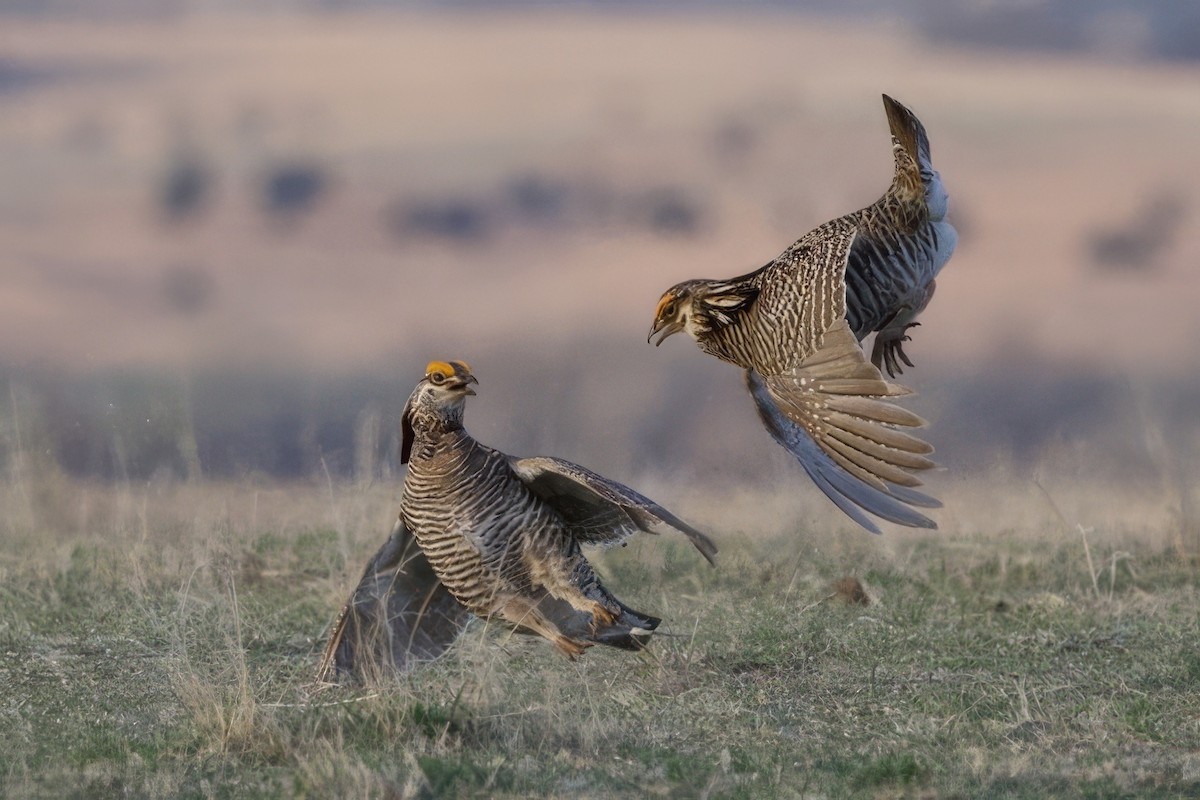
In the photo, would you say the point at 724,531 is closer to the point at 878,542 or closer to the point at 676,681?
the point at 878,542

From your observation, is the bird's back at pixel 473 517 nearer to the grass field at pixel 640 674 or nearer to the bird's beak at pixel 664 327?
the grass field at pixel 640 674

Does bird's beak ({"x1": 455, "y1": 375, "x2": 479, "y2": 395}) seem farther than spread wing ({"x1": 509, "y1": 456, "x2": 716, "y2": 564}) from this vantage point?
Yes

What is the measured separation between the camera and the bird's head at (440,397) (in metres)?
5.94

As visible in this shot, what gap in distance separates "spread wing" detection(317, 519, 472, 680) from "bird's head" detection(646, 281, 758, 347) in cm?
139

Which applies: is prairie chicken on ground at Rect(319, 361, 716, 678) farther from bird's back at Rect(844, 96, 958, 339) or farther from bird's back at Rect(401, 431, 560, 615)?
bird's back at Rect(844, 96, 958, 339)

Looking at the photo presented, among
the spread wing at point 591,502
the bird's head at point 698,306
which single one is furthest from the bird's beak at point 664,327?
the spread wing at point 591,502

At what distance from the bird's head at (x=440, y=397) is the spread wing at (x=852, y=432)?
1.18m

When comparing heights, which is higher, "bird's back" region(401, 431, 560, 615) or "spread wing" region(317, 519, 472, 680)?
"bird's back" region(401, 431, 560, 615)

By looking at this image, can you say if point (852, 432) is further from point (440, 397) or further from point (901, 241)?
point (440, 397)

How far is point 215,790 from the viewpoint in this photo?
5027 millimetres

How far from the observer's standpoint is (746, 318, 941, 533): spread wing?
589 centimetres

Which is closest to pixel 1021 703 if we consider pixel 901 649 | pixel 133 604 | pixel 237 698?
pixel 901 649

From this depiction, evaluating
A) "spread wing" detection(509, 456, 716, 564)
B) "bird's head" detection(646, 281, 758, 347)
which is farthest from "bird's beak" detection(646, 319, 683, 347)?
"spread wing" detection(509, 456, 716, 564)

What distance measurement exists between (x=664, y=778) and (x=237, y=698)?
4.36 feet
